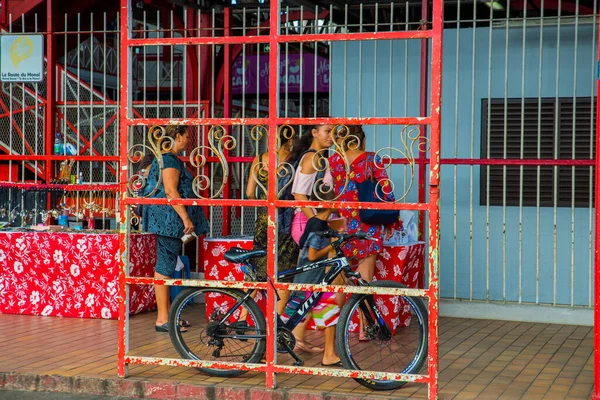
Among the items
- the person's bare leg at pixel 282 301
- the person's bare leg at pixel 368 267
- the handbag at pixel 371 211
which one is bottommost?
the person's bare leg at pixel 282 301

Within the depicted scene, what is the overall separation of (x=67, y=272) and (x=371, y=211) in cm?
315

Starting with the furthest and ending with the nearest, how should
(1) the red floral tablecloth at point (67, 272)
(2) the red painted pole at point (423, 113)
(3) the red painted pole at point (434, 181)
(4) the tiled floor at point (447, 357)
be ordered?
(2) the red painted pole at point (423, 113), (1) the red floral tablecloth at point (67, 272), (4) the tiled floor at point (447, 357), (3) the red painted pole at point (434, 181)

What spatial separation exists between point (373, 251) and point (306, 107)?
919 centimetres

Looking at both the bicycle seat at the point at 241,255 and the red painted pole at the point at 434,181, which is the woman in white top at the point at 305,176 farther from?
the red painted pole at the point at 434,181

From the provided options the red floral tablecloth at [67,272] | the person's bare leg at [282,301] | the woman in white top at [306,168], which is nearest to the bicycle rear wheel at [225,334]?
the person's bare leg at [282,301]

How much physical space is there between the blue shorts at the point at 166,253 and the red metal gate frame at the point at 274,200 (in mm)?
1818

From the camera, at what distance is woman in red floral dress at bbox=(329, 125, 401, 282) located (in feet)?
22.5

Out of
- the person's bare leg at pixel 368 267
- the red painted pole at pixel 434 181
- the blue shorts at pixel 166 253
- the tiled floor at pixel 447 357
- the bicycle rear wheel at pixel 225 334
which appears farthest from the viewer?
the blue shorts at pixel 166 253

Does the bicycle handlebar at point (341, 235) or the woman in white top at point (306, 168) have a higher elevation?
the woman in white top at point (306, 168)

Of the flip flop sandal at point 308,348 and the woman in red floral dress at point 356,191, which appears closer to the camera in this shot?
the woman in red floral dress at point 356,191

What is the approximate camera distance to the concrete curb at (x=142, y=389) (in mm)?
5762

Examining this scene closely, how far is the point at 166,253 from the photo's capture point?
7.97 metres

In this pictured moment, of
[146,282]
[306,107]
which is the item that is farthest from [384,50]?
[306,107]

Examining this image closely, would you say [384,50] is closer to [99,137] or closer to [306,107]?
[99,137]
